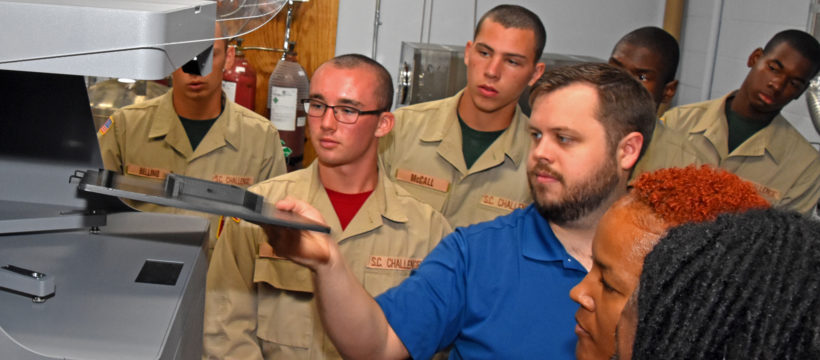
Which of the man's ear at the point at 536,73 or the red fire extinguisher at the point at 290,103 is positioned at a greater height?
the man's ear at the point at 536,73

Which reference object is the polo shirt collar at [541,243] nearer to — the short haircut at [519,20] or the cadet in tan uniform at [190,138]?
the short haircut at [519,20]

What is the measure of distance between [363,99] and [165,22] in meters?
1.21

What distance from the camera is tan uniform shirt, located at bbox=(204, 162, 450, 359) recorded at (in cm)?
176

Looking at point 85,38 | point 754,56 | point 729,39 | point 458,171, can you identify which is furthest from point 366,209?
point 729,39

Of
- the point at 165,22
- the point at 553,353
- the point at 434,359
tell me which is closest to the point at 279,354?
the point at 434,359

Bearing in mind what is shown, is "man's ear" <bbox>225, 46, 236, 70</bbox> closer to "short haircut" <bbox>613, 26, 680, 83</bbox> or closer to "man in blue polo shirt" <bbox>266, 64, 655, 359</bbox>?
"short haircut" <bbox>613, 26, 680, 83</bbox>

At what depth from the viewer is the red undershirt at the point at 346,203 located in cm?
194

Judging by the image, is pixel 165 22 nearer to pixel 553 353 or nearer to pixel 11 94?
pixel 11 94

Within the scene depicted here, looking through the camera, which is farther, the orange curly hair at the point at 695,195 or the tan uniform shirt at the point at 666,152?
the tan uniform shirt at the point at 666,152

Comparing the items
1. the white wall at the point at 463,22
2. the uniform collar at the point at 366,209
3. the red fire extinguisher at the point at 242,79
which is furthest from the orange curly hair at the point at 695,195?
the white wall at the point at 463,22

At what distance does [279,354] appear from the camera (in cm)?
181

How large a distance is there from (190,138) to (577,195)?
1.56 meters

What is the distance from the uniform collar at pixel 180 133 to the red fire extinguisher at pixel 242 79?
83 cm

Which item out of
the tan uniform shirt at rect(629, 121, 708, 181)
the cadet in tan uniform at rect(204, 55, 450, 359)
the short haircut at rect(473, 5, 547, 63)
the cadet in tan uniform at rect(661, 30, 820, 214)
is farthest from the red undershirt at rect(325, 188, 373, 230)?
the cadet in tan uniform at rect(661, 30, 820, 214)
